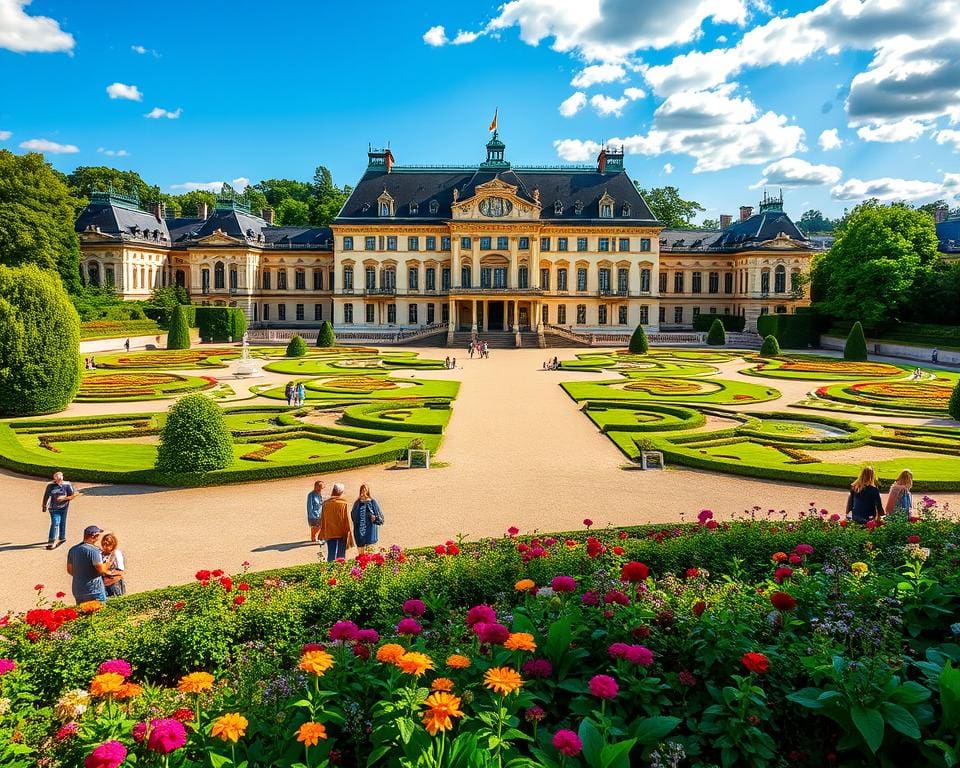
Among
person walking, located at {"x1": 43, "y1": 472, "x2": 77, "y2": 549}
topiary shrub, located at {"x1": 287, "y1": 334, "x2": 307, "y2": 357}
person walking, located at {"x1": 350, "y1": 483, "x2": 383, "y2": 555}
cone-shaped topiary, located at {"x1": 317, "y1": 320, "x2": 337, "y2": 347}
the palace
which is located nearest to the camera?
person walking, located at {"x1": 350, "y1": 483, "x2": 383, "y2": 555}

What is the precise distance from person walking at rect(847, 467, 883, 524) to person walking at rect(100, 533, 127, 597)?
34.5ft

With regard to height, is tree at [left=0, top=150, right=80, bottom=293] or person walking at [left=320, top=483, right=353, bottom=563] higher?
tree at [left=0, top=150, right=80, bottom=293]

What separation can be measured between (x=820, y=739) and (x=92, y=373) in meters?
36.7

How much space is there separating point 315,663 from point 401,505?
1001cm

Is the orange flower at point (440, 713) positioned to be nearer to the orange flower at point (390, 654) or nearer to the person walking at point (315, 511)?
the orange flower at point (390, 654)

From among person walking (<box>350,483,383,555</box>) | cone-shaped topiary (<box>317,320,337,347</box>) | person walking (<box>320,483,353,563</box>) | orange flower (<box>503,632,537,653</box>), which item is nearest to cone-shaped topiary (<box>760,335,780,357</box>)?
cone-shaped topiary (<box>317,320,337,347</box>)

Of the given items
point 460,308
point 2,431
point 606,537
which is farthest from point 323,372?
point 460,308

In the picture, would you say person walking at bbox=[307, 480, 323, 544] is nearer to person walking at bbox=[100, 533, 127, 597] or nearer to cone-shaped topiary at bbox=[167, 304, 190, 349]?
person walking at bbox=[100, 533, 127, 597]

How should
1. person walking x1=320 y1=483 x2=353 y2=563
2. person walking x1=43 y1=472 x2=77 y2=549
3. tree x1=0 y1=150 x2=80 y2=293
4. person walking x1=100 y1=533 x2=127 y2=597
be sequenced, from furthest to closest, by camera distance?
tree x1=0 y1=150 x2=80 y2=293 < person walking x1=43 y1=472 x2=77 y2=549 < person walking x1=320 y1=483 x2=353 y2=563 < person walking x1=100 y1=533 x2=127 y2=597

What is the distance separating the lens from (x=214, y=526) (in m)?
13.0

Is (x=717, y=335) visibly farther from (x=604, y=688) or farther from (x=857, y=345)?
(x=604, y=688)

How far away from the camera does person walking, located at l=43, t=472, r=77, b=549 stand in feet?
39.3

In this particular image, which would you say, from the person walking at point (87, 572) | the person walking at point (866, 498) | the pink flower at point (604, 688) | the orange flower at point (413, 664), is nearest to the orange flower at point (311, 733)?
the orange flower at point (413, 664)

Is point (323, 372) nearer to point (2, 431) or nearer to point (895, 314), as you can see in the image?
point (2, 431)
